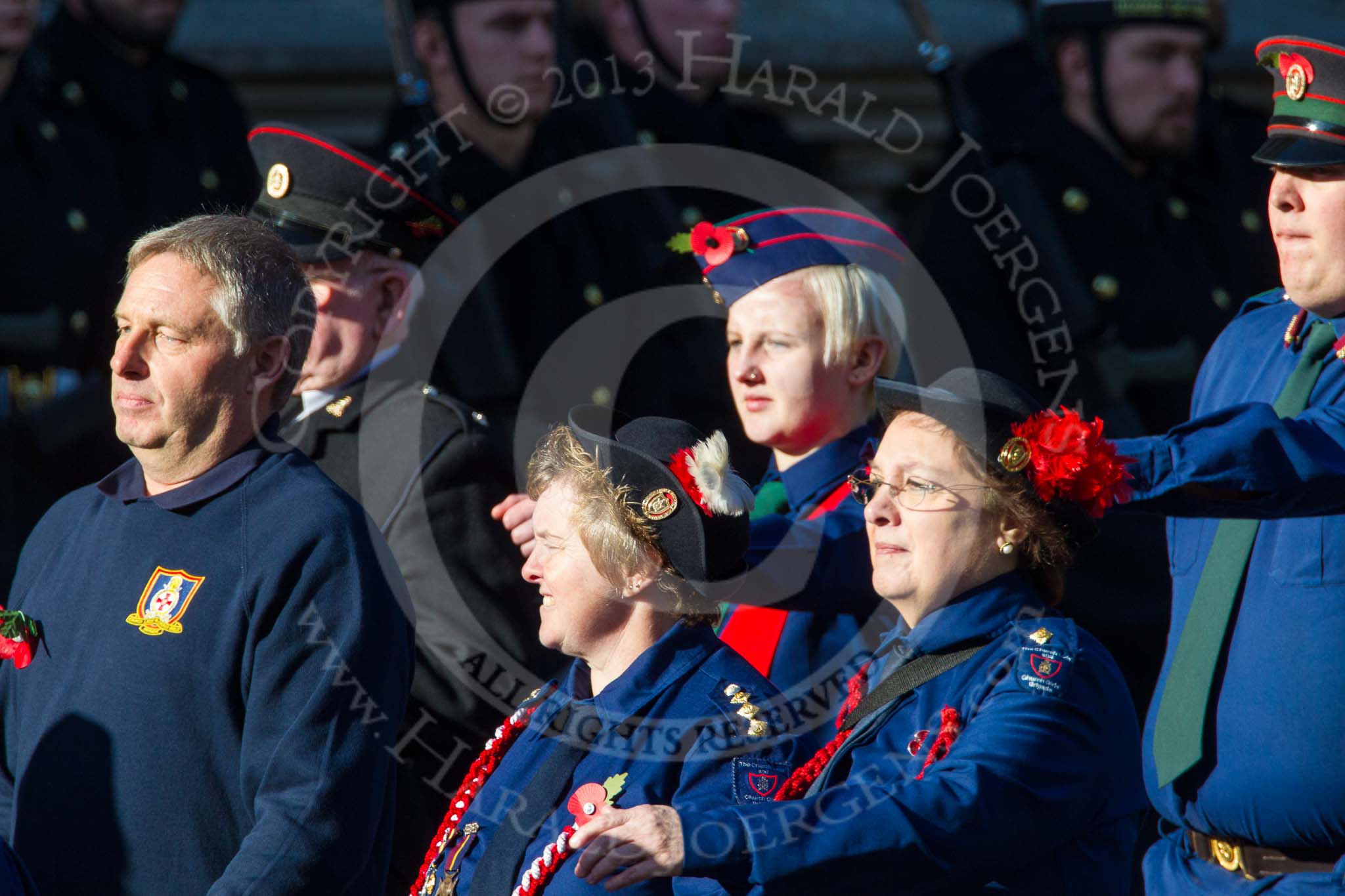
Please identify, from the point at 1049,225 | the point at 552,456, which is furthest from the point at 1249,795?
the point at 1049,225

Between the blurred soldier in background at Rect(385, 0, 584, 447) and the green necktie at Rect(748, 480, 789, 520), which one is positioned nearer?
the green necktie at Rect(748, 480, 789, 520)

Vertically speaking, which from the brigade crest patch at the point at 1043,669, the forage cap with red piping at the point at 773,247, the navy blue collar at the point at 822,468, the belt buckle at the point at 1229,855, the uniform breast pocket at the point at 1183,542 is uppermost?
the forage cap with red piping at the point at 773,247

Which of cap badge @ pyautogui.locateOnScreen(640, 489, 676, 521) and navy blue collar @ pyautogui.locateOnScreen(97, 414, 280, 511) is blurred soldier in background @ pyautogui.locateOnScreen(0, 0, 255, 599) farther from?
cap badge @ pyautogui.locateOnScreen(640, 489, 676, 521)

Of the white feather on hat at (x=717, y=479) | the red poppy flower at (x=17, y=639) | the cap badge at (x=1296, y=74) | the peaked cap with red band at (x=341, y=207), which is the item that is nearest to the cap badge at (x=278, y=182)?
the peaked cap with red band at (x=341, y=207)

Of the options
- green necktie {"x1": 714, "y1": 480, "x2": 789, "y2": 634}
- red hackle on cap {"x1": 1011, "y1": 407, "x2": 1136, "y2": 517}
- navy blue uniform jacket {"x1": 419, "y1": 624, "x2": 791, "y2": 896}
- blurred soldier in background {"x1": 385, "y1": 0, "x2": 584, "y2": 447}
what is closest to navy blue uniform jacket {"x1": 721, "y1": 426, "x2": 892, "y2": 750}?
green necktie {"x1": 714, "y1": 480, "x2": 789, "y2": 634}

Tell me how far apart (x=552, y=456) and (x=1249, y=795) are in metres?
1.26

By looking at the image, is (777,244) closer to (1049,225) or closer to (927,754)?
(927,754)

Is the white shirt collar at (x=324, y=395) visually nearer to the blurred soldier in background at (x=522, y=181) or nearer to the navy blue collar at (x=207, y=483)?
the navy blue collar at (x=207, y=483)

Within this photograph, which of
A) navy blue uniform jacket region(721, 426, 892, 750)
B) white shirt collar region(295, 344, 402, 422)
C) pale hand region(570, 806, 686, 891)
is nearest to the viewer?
pale hand region(570, 806, 686, 891)

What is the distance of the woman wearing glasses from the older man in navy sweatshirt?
474mm

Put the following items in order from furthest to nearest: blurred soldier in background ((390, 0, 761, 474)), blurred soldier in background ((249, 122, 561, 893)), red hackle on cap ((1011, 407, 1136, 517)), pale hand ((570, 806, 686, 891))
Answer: blurred soldier in background ((390, 0, 761, 474)) < blurred soldier in background ((249, 122, 561, 893)) < red hackle on cap ((1011, 407, 1136, 517)) < pale hand ((570, 806, 686, 891))

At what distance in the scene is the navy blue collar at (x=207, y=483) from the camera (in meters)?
2.82

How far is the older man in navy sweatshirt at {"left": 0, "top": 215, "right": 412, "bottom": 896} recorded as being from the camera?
2686 millimetres

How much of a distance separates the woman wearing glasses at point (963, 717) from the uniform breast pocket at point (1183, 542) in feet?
1.83
